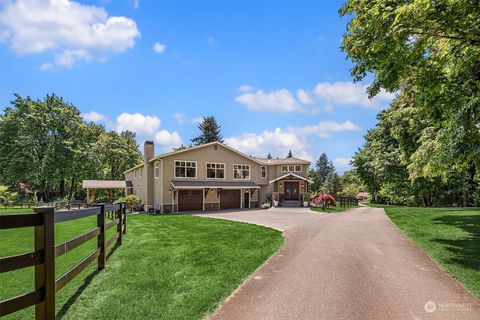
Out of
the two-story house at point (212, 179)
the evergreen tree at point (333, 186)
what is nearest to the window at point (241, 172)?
the two-story house at point (212, 179)

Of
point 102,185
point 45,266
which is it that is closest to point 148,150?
point 102,185

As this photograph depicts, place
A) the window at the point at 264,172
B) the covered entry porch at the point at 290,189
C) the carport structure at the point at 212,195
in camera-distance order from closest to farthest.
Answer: the carport structure at the point at 212,195 < the covered entry porch at the point at 290,189 < the window at the point at 264,172

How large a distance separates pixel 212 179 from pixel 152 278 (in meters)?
23.1

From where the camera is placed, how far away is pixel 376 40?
6000mm

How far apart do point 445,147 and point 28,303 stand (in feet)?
30.2

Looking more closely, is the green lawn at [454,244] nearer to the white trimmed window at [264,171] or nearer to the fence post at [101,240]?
the fence post at [101,240]

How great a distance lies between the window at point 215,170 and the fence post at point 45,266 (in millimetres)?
25163

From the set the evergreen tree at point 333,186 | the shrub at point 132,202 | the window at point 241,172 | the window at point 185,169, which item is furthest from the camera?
the evergreen tree at point 333,186

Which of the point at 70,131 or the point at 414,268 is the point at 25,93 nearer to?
the point at 70,131

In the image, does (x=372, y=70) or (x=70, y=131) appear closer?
(x=372, y=70)

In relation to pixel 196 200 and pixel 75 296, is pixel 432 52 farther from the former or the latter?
pixel 196 200

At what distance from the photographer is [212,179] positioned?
2869 centimetres

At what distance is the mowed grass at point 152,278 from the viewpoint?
168 inches

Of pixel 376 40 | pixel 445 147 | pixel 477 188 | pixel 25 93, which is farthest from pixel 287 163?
pixel 25 93
